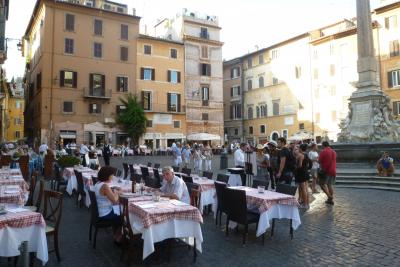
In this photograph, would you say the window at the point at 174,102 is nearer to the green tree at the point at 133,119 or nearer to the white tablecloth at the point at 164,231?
the green tree at the point at 133,119

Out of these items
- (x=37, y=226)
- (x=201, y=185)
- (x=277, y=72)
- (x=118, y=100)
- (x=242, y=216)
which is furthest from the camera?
(x=277, y=72)

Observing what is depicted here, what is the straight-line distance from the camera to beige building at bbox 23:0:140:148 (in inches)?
1328

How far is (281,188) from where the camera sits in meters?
6.82

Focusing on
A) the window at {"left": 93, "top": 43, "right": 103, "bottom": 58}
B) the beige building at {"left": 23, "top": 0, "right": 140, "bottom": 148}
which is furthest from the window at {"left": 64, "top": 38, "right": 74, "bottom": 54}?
the window at {"left": 93, "top": 43, "right": 103, "bottom": 58}

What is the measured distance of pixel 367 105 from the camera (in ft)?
51.7

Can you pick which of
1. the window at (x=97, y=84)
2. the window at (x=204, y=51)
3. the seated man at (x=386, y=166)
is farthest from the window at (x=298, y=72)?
the seated man at (x=386, y=166)

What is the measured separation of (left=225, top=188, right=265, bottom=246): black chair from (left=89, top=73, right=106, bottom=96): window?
103 feet

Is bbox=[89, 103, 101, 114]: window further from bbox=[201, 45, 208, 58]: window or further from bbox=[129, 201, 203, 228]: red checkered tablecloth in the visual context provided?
bbox=[129, 201, 203, 228]: red checkered tablecloth

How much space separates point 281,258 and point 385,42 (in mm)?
35037

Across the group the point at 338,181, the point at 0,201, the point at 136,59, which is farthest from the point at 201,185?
the point at 136,59

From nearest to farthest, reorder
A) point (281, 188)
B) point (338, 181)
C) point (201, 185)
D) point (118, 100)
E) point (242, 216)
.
A: 1. point (242, 216)
2. point (281, 188)
3. point (201, 185)
4. point (338, 181)
5. point (118, 100)

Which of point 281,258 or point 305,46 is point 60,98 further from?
point 281,258

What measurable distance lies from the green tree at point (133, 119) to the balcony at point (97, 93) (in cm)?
161

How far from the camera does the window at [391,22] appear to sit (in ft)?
110
